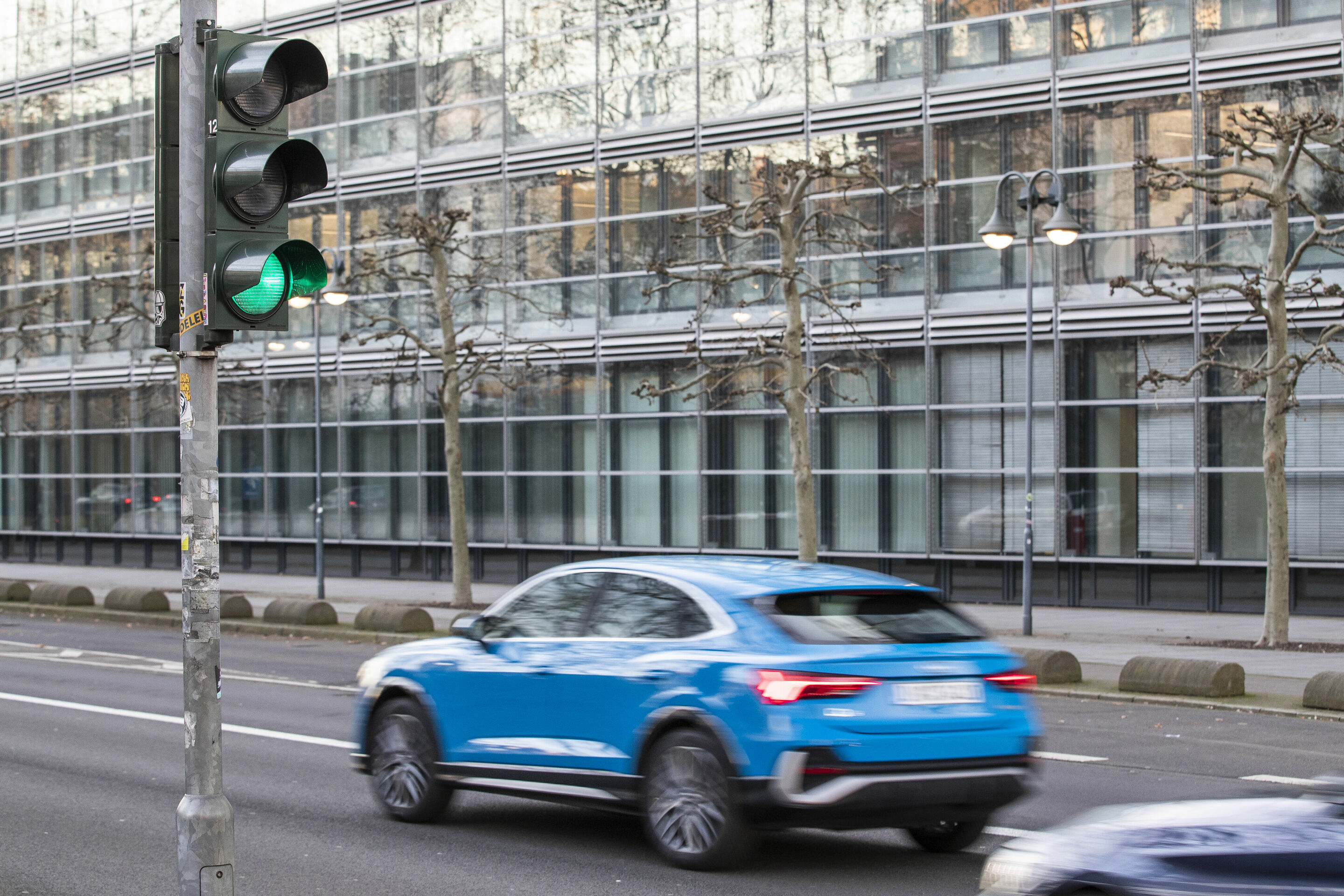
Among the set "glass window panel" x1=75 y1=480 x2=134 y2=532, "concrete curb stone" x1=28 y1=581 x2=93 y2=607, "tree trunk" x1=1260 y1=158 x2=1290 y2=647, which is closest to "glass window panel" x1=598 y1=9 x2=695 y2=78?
"tree trunk" x1=1260 y1=158 x2=1290 y2=647

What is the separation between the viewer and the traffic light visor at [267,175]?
19.0 ft

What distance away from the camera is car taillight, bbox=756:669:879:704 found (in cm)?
765

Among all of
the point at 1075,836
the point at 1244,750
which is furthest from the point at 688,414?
the point at 1075,836

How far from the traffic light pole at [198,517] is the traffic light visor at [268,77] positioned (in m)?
0.12

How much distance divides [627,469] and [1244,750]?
21.0 m

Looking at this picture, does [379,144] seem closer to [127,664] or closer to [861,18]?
[861,18]

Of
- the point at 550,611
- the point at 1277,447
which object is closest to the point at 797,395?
the point at 1277,447

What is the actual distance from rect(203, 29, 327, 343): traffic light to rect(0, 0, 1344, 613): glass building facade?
65.5 ft

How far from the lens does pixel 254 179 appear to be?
5793 millimetres

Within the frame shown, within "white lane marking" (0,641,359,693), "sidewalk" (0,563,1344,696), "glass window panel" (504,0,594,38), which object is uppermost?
"glass window panel" (504,0,594,38)

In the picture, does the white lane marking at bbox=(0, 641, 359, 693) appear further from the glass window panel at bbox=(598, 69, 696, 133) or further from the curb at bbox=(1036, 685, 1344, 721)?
the glass window panel at bbox=(598, 69, 696, 133)

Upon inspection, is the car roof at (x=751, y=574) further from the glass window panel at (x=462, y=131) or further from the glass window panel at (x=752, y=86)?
the glass window panel at (x=462, y=131)

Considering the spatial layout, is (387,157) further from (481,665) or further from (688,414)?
(481,665)

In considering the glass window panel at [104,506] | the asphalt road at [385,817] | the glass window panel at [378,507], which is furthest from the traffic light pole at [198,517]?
the glass window panel at [104,506]
